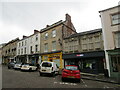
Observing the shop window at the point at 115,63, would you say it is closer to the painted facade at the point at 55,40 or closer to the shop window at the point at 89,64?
the shop window at the point at 89,64

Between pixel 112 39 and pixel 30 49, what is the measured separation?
21664 mm

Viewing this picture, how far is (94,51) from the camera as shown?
1384 centimetres

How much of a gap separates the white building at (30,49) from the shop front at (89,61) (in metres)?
10.9

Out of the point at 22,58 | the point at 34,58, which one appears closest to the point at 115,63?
the point at 34,58

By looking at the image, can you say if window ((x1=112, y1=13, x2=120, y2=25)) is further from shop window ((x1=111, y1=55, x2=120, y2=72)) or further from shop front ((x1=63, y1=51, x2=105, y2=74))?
shop window ((x1=111, y1=55, x2=120, y2=72))

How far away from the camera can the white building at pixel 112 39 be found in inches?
469

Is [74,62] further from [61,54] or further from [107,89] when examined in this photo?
[107,89]

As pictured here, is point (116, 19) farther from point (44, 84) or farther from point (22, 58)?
point (22, 58)

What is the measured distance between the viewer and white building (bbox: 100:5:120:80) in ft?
39.1

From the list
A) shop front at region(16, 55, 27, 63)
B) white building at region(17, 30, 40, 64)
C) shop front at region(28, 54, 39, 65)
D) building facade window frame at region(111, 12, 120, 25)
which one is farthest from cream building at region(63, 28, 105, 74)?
shop front at region(16, 55, 27, 63)

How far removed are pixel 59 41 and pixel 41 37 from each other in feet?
23.2

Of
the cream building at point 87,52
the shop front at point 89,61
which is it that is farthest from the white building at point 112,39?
the shop front at point 89,61

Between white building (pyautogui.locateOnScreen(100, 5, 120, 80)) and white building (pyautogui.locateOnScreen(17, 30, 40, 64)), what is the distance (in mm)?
16722

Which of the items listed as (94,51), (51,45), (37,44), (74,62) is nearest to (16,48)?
(37,44)
